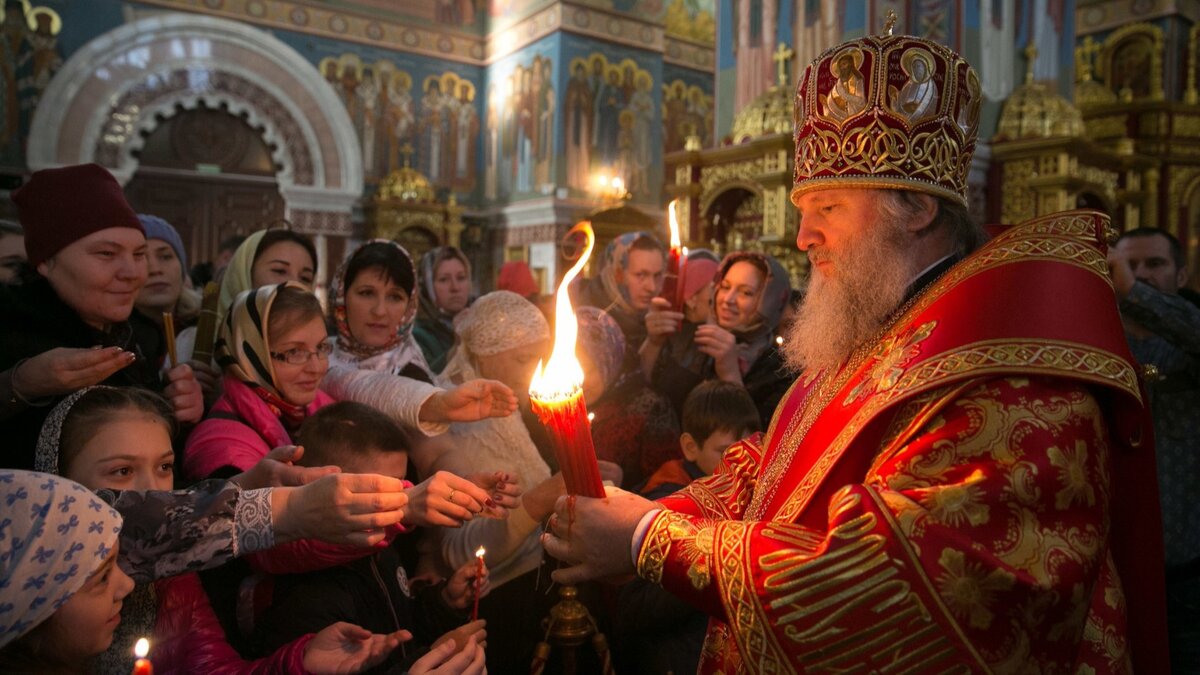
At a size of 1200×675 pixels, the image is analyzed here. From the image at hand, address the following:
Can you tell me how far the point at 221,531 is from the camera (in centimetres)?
130

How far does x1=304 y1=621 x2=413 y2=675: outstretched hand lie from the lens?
1.37 m

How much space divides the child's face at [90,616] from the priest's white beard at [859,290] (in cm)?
135

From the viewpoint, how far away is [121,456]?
150 cm

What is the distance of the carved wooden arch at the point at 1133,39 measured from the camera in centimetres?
973

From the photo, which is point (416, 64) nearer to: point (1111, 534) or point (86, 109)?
point (86, 109)

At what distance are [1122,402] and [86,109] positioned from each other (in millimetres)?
13412

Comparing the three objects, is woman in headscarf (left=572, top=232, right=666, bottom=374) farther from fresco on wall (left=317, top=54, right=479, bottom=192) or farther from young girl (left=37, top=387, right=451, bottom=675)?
fresco on wall (left=317, top=54, right=479, bottom=192)

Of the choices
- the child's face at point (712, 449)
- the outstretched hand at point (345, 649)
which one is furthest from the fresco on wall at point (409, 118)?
the outstretched hand at point (345, 649)

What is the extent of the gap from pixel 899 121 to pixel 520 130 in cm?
1257

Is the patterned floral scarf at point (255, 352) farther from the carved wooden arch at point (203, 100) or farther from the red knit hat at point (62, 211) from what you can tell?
the carved wooden arch at point (203, 100)

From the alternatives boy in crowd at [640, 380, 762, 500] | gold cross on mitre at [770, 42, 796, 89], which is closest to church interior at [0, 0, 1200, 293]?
gold cross on mitre at [770, 42, 796, 89]

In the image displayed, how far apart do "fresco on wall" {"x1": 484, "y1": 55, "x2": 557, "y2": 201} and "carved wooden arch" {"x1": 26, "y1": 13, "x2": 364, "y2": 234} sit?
2.52 meters

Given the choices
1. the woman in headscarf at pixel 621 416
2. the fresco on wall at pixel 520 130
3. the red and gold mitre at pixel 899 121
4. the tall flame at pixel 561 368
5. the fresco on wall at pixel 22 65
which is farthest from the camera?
the fresco on wall at pixel 520 130

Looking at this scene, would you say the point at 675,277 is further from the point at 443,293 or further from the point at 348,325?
the point at 443,293
